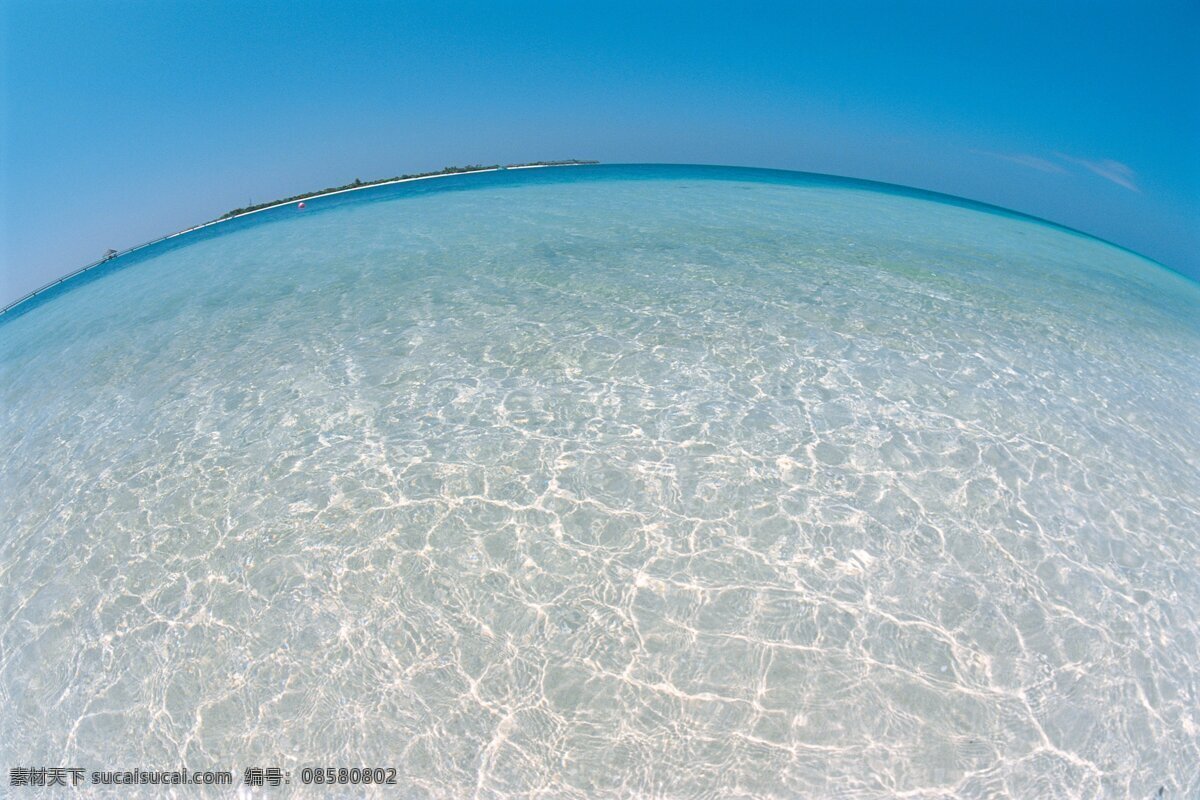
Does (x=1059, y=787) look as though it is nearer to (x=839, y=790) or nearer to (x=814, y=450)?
(x=839, y=790)

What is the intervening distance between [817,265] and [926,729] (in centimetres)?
1218

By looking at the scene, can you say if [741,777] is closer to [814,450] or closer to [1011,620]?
[1011,620]

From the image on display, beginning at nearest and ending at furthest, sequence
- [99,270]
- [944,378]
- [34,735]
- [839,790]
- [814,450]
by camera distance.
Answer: [839,790] < [34,735] < [814,450] < [944,378] < [99,270]

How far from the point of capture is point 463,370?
25.3ft

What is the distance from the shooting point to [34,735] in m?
3.71

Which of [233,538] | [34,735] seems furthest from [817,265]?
[34,735]

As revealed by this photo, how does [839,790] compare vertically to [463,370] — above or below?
below

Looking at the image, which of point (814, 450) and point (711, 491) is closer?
point (711, 491)

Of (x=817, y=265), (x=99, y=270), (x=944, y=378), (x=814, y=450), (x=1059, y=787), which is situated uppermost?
(x=99, y=270)

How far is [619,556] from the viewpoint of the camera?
4.58 m

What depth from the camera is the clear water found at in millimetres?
3434

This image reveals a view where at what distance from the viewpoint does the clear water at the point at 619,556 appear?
343 cm

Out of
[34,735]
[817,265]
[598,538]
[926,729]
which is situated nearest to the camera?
[926,729]

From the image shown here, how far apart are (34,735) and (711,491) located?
564 cm
